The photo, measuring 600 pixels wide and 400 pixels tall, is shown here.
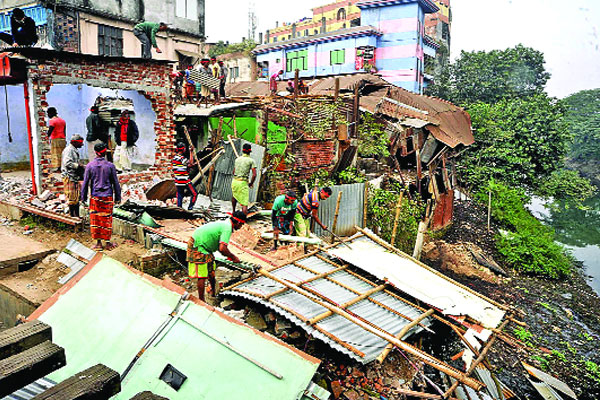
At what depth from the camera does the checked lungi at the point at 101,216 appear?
6770 mm

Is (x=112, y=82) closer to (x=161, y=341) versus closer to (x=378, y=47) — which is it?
(x=161, y=341)

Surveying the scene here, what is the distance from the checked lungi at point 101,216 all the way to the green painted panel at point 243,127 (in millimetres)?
5442

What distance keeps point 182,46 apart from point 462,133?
42.8ft

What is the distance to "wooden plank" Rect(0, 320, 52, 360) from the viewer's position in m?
1.25

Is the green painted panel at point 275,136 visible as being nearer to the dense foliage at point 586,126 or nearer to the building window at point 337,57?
the building window at point 337,57

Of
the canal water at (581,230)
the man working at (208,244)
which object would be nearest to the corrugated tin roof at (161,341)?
the man working at (208,244)

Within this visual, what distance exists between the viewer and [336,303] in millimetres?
5453

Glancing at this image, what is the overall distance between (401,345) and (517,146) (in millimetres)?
18096

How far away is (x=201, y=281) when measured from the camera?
570 cm

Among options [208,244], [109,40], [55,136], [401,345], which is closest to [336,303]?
[401,345]

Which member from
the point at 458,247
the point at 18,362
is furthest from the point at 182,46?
the point at 18,362

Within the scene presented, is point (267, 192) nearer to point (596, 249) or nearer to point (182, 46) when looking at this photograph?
point (182, 46)

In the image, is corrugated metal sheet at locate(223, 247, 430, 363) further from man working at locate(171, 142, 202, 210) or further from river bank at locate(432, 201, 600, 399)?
man working at locate(171, 142, 202, 210)

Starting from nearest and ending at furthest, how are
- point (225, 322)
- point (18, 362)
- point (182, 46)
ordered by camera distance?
point (18, 362), point (225, 322), point (182, 46)
